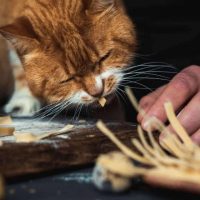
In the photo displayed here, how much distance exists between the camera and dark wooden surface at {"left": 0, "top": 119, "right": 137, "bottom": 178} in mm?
848

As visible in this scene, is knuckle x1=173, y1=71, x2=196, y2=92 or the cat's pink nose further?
the cat's pink nose

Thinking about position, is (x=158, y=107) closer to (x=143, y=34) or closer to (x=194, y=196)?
(x=194, y=196)

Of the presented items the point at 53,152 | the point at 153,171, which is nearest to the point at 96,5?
the point at 53,152

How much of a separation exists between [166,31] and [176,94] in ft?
2.03

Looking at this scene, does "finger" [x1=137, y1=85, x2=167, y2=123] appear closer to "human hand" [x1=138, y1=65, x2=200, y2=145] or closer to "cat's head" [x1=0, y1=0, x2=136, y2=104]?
"human hand" [x1=138, y1=65, x2=200, y2=145]

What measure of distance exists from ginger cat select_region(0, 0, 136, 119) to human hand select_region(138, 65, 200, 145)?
0.22 meters

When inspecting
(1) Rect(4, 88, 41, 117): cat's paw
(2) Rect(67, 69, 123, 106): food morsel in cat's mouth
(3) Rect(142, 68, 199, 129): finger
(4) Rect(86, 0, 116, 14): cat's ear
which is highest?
(4) Rect(86, 0, 116, 14): cat's ear

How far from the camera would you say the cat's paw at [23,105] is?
1.58m

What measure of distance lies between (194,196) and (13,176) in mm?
325

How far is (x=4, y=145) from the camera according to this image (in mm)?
940

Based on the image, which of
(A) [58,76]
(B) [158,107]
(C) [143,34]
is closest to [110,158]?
(B) [158,107]

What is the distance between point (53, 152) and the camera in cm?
89

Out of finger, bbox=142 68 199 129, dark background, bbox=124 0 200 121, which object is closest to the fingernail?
finger, bbox=142 68 199 129

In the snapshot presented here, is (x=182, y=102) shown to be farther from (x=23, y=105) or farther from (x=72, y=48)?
(x=23, y=105)
